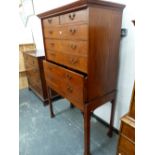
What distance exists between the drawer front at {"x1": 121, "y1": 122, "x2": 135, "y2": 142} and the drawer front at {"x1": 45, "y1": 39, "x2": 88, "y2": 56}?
2.02 ft

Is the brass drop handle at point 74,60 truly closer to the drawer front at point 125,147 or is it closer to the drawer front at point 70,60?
the drawer front at point 70,60

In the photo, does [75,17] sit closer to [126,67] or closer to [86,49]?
[86,49]

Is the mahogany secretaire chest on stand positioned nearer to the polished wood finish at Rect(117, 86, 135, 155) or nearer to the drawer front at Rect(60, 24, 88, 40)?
the drawer front at Rect(60, 24, 88, 40)

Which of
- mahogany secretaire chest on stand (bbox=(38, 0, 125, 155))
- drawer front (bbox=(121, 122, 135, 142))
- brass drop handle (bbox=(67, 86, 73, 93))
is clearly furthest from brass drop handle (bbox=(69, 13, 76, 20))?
drawer front (bbox=(121, 122, 135, 142))

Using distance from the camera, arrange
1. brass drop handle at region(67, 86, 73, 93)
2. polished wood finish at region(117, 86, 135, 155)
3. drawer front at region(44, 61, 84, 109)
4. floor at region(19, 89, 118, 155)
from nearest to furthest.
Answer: polished wood finish at region(117, 86, 135, 155), drawer front at region(44, 61, 84, 109), brass drop handle at region(67, 86, 73, 93), floor at region(19, 89, 118, 155)

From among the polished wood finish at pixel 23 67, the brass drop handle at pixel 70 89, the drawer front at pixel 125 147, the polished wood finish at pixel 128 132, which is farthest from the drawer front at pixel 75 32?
the polished wood finish at pixel 23 67

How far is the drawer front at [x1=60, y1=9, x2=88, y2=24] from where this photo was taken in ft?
3.27

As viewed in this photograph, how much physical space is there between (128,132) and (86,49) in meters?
0.69

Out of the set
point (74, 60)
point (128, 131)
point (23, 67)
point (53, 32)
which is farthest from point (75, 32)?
point (23, 67)

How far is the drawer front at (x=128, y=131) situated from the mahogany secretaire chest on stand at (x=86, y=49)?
1.10ft

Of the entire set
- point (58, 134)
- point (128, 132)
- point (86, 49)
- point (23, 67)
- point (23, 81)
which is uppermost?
point (86, 49)

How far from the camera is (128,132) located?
99 cm
